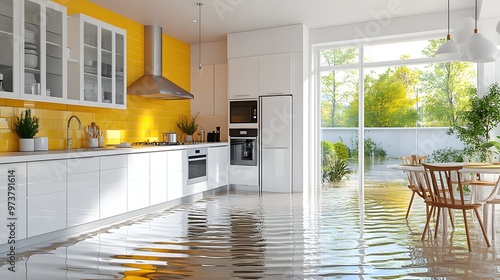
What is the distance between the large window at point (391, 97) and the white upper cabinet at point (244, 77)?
1234 mm

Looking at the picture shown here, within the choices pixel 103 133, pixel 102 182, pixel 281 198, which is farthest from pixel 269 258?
pixel 103 133

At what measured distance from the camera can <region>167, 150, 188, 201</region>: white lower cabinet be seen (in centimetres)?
543

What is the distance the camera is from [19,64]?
386cm

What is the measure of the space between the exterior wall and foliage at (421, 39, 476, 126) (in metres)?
0.22

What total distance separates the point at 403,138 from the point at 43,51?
5.54 meters

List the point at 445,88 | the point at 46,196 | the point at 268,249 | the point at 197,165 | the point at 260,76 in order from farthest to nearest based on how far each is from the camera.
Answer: the point at 260,76 → the point at 445,88 → the point at 197,165 → the point at 46,196 → the point at 268,249

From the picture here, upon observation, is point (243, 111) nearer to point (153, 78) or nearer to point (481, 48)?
point (153, 78)

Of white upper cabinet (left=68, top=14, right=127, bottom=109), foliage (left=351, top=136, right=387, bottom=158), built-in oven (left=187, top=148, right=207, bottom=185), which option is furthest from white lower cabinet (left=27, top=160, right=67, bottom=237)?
foliage (left=351, top=136, right=387, bottom=158)

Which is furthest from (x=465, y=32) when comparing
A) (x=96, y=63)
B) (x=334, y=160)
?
(x=96, y=63)

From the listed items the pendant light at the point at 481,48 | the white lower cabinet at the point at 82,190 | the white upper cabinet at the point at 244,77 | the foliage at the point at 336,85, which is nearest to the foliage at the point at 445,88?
the foliage at the point at 336,85

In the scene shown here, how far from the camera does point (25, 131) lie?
417cm

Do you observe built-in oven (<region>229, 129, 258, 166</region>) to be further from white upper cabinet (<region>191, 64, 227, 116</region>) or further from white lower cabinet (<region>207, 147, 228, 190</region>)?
white upper cabinet (<region>191, 64, 227, 116</region>)

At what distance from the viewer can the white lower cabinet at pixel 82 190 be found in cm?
385

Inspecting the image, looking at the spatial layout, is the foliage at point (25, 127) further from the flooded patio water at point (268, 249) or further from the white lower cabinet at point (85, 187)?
the flooded patio water at point (268, 249)
